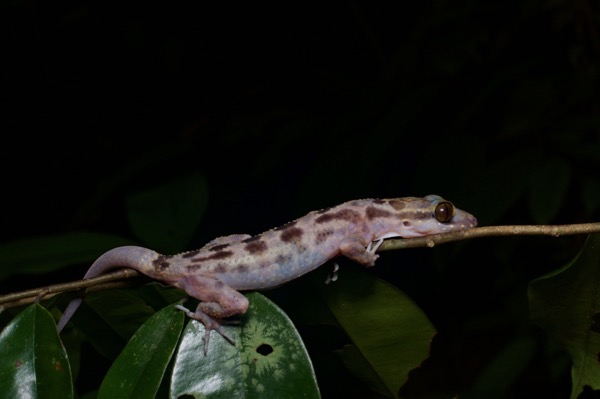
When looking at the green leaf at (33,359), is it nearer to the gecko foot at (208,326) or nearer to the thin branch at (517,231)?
the gecko foot at (208,326)

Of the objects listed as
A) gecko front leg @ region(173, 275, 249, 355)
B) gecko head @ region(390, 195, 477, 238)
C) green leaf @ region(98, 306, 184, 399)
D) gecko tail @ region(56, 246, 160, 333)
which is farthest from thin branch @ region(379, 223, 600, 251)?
gecko tail @ region(56, 246, 160, 333)

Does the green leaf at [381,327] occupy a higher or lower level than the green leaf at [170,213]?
lower

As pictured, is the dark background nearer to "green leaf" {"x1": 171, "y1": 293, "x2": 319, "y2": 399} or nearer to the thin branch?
the thin branch

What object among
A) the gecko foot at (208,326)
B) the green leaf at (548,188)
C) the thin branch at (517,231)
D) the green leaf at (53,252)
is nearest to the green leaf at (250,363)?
the gecko foot at (208,326)

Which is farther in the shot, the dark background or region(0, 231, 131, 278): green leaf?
the dark background

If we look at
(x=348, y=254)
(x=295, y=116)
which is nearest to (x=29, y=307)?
(x=348, y=254)

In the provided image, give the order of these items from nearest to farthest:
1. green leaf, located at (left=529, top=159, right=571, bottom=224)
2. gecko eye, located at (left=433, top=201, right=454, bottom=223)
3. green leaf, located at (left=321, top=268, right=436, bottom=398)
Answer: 1. green leaf, located at (left=321, top=268, right=436, bottom=398)
2. gecko eye, located at (left=433, top=201, right=454, bottom=223)
3. green leaf, located at (left=529, top=159, right=571, bottom=224)

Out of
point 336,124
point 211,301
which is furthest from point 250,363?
point 336,124
